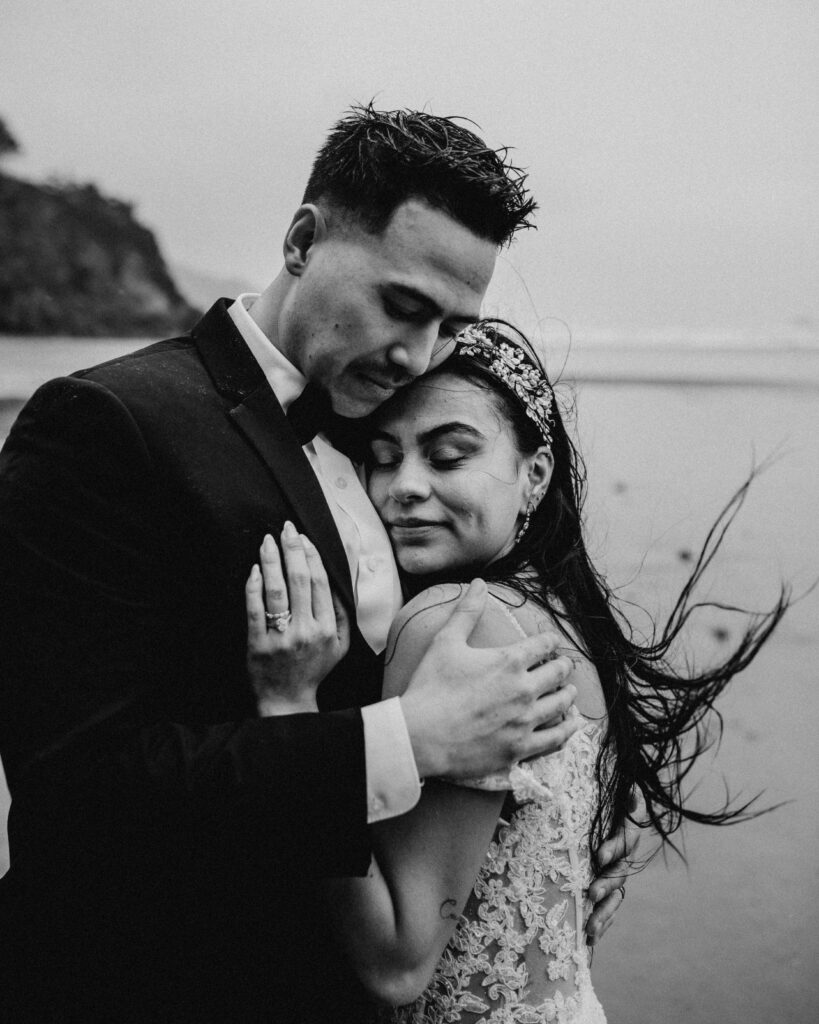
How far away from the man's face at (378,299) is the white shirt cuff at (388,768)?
1.81 feet

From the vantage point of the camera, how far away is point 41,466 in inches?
43.2

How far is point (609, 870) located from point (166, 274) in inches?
94.1

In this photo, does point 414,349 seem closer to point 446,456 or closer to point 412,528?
point 446,456

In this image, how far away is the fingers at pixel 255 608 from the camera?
114 cm

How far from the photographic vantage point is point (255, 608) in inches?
45.0

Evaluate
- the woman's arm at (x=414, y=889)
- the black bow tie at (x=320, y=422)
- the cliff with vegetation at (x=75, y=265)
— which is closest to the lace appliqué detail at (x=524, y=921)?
the woman's arm at (x=414, y=889)

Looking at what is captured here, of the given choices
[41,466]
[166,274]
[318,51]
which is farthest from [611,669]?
[318,51]

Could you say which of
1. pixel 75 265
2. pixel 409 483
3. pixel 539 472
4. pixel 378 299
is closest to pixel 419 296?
pixel 378 299

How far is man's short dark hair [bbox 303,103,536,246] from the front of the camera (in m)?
1.37

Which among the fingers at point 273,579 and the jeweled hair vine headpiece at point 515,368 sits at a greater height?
the jeweled hair vine headpiece at point 515,368

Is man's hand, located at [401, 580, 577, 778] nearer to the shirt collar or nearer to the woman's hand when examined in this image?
the woman's hand

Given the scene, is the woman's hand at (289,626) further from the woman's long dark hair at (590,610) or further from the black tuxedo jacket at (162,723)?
the woman's long dark hair at (590,610)

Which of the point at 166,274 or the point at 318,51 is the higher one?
the point at 318,51

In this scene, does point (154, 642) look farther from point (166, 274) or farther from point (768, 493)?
point (768, 493)
